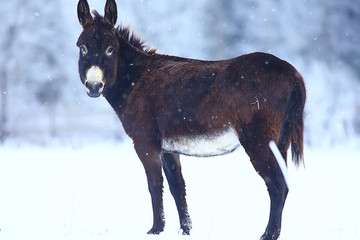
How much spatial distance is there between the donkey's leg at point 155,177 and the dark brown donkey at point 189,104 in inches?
0.4

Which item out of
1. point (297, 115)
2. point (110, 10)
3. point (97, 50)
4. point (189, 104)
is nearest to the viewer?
point (297, 115)

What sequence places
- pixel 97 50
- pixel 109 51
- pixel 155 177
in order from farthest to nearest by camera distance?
pixel 109 51, pixel 97 50, pixel 155 177

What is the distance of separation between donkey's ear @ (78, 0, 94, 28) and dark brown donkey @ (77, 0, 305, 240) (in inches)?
0.4

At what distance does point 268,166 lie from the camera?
4672 millimetres

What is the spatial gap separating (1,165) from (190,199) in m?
6.60

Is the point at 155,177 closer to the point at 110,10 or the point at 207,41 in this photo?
the point at 110,10

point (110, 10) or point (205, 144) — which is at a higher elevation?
point (110, 10)

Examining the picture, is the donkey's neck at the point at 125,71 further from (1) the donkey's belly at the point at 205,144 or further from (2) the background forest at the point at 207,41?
(2) the background forest at the point at 207,41

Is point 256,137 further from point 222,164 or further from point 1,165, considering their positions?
point 1,165

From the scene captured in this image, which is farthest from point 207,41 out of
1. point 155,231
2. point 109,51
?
point 155,231

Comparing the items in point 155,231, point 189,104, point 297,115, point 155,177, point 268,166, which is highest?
point 189,104

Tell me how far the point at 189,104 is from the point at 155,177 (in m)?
0.92

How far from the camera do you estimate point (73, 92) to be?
18891mm

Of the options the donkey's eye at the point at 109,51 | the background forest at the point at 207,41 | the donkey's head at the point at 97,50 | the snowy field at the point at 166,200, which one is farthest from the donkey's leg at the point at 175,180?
the background forest at the point at 207,41
